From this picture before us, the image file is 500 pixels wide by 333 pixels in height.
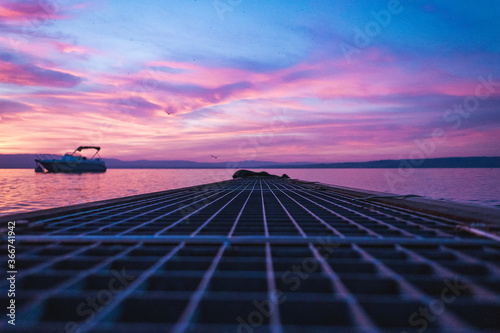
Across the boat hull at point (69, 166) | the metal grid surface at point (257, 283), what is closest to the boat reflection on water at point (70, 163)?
the boat hull at point (69, 166)

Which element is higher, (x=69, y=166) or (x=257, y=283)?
(x=69, y=166)

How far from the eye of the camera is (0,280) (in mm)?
2578

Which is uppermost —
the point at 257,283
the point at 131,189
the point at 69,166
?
the point at 69,166

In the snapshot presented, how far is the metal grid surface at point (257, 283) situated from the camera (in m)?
1.99

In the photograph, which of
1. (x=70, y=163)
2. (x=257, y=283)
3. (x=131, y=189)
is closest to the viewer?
(x=257, y=283)

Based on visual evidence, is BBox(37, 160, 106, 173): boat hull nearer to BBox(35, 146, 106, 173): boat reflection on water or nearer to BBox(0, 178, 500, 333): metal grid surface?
BBox(35, 146, 106, 173): boat reflection on water

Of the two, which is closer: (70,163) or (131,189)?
Answer: (131,189)

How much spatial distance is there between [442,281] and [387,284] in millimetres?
457

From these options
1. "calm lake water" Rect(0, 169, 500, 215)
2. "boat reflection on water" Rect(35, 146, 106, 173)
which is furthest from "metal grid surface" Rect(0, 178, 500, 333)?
"boat reflection on water" Rect(35, 146, 106, 173)

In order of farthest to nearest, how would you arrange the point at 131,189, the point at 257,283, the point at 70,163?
the point at 70,163 < the point at 131,189 < the point at 257,283

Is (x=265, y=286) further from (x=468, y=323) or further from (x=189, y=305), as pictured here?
(x=468, y=323)

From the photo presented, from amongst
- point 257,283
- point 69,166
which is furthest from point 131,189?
point 69,166

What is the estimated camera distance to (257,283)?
8.59ft

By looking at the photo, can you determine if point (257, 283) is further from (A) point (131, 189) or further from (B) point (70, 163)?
(B) point (70, 163)
